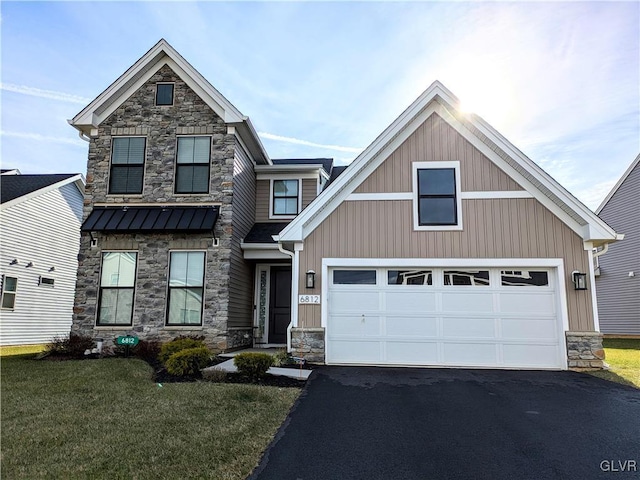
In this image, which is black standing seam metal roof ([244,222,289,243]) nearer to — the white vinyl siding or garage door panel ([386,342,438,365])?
garage door panel ([386,342,438,365])

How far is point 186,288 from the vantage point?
11086mm

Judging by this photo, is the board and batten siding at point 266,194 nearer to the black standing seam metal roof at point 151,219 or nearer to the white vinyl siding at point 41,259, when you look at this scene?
the black standing seam metal roof at point 151,219

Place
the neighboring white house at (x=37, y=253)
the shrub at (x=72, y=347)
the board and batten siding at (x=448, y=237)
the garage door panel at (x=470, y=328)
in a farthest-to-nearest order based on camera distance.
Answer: the neighboring white house at (x=37, y=253) < the shrub at (x=72, y=347) < the board and batten siding at (x=448, y=237) < the garage door panel at (x=470, y=328)

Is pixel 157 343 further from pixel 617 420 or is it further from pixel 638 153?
pixel 638 153

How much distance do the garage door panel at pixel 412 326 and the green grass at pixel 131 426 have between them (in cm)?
344

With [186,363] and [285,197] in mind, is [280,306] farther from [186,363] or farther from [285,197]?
[186,363]

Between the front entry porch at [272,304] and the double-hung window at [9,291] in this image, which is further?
the double-hung window at [9,291]

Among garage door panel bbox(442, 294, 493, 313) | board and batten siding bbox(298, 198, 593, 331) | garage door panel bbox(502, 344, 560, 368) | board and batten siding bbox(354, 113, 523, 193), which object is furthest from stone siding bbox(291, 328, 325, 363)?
garage door panel bbox(502, 344, 560, 368)

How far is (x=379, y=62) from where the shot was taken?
10453mm

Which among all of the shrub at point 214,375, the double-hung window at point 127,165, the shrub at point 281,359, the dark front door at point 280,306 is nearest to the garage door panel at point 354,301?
the shrub at point 281,359

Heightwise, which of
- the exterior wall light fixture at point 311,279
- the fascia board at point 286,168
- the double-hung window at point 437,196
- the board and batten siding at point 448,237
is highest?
the fascia board at point 286,168

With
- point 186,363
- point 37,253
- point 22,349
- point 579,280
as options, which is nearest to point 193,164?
point 186,363

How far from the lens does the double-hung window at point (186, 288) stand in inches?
431

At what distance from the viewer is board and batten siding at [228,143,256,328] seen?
11.4 metres
